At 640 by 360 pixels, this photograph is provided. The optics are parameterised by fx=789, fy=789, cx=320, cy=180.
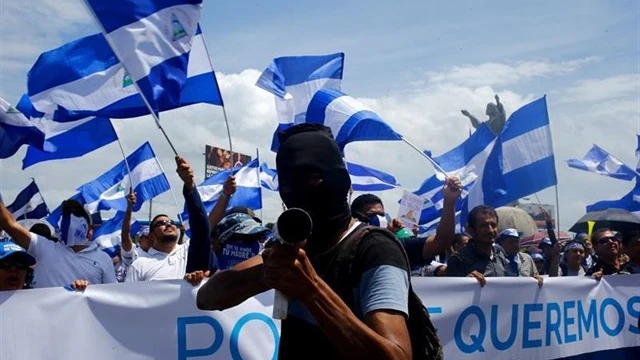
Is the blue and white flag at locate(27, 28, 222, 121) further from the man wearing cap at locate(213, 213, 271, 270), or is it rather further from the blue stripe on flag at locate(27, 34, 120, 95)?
the man wearing cap at locate(213, 213, 271, 270)

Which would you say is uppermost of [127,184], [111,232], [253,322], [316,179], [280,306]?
[316,179]

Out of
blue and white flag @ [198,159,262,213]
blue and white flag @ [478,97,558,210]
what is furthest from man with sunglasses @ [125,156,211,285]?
blue and white flag @ [198,159,262,213]

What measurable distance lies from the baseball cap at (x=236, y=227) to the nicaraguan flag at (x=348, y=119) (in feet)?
9.74

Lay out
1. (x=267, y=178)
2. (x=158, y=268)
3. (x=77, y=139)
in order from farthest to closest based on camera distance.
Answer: (x=267, y=178) → (x=77, y=139) → (x=158, y=268)

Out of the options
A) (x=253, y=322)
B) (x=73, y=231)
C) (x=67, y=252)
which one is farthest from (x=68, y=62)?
(x=253, y=322)

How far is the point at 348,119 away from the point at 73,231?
3478 mm

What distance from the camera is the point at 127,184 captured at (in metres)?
14.4

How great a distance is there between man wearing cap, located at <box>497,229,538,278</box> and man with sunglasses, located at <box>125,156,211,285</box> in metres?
2.79

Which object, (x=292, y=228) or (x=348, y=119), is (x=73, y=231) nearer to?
(x=348, y=119)

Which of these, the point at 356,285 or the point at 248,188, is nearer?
the point at 356,285

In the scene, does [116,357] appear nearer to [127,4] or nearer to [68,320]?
[68,320]

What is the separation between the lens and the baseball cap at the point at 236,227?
543cm

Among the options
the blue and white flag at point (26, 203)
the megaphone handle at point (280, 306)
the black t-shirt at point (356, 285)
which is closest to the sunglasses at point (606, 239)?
the black t-shirt at point (356, 285)

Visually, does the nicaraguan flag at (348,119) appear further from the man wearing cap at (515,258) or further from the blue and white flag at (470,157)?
the man wearing cap at (515,258)
